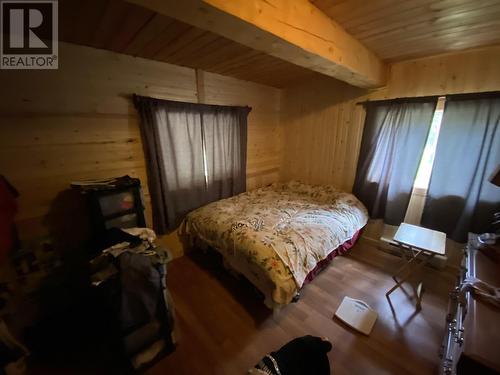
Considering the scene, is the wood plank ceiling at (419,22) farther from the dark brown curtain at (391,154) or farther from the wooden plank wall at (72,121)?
the wooden plank wall at (72,121)

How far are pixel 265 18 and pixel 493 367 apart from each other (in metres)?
1.68

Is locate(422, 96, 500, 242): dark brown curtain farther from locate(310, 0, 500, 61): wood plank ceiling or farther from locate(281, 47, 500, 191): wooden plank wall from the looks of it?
locate(310, 0, 500, 61): wood plank ceiling

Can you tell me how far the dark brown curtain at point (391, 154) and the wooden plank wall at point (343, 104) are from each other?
0.15 meters

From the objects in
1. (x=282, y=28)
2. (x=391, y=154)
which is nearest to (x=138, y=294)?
(x=282, y=28)

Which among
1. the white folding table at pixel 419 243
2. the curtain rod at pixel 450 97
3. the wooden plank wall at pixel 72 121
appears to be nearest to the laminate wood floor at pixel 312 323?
the white folding table at pixel 419 243

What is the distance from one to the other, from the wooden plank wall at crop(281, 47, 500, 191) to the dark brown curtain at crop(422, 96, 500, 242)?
230 millimetres

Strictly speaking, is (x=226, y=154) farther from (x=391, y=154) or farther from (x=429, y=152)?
(x=429, y=152)

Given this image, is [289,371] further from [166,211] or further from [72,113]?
[72,113]

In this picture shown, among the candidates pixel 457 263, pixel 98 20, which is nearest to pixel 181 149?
pixel 98 20

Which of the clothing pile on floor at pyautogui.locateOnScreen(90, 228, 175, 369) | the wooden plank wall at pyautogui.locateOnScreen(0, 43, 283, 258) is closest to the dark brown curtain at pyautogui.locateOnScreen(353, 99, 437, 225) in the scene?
the wooden plank wall at pyautogui.locateOnScreen(0, 43, 283, 258)

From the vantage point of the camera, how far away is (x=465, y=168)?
2.01 metres

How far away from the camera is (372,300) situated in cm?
186

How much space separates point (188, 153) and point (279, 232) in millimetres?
1476

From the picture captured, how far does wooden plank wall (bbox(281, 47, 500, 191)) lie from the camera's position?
1905mm
